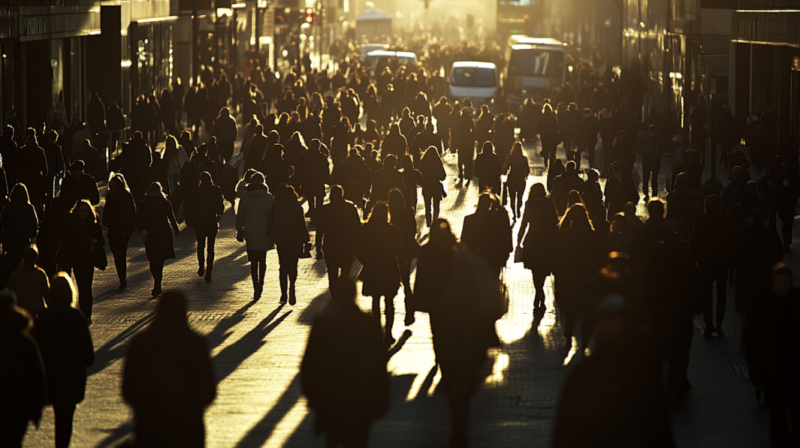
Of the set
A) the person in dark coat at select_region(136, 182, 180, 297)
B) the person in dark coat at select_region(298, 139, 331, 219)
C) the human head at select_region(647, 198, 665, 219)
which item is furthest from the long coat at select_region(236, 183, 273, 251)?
the person in dark coat at select_region(298, 139, 331, 219)

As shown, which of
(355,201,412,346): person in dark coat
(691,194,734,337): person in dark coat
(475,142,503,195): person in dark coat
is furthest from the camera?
(475,142,503,195): person in dark coat

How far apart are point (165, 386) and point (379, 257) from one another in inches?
191

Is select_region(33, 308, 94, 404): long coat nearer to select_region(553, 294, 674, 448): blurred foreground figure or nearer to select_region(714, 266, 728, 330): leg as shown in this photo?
select_region(553, 294, 674, 448): blurred foreground figure

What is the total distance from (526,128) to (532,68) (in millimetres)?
18335

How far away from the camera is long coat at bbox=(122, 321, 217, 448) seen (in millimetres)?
6988

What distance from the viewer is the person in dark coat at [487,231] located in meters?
12.9

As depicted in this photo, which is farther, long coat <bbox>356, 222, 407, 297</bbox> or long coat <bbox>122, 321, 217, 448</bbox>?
long coat <bbox>356, 222, 407, 297</bbox>

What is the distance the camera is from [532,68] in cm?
5053

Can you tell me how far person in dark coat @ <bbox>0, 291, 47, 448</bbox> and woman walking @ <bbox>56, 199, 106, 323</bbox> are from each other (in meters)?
5.30

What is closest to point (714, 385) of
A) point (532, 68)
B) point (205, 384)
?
point (205, 384)

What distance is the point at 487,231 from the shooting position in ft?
42.5

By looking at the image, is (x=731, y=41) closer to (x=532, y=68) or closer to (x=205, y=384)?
(x=532, y=68)

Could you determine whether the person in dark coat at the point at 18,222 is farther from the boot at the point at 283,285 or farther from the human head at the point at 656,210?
the human head at the point at 656,210

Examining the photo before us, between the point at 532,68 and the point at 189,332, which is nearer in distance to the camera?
the point at 189,332
